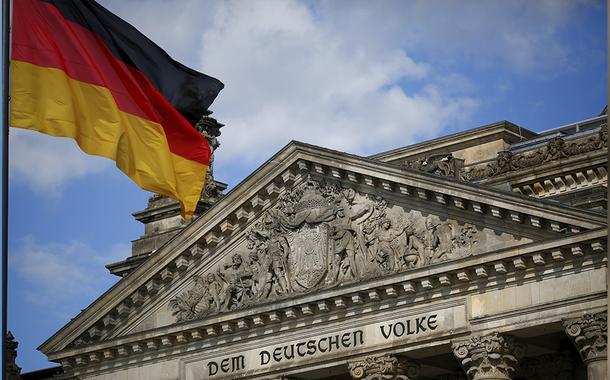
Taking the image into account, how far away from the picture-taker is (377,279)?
2046 inches

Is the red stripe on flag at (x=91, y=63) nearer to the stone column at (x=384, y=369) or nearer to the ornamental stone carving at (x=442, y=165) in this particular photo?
the stone column at (x=384, y=369)

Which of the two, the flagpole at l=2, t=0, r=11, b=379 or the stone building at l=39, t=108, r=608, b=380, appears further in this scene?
the stone building at l=39, t=108, r=608, b=380

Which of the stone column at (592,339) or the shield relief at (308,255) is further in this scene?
the shield relief at (308,255)

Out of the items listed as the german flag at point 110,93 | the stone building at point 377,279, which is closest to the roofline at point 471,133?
the stone building at point 377,279

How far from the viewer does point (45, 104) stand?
32.2m

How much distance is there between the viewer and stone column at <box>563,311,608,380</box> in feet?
155

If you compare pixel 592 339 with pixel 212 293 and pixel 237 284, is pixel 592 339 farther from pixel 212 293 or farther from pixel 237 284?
pixel 212 293

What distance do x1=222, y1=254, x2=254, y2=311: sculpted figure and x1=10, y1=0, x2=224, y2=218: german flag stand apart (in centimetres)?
2013

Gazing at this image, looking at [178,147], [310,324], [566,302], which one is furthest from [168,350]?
[178,147]

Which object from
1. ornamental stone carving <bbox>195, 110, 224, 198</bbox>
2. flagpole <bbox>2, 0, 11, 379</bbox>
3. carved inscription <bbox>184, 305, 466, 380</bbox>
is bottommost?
flagpole <bbox>2, 0, 11, 379</bbox>

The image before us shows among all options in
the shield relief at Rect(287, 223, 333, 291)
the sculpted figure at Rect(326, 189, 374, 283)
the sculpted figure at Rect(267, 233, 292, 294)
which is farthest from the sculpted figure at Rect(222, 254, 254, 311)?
the sculpted figure at Rect(326, 189, 374, 283)

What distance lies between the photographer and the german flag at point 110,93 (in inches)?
1261

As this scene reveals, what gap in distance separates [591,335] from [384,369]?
6840 millimetres

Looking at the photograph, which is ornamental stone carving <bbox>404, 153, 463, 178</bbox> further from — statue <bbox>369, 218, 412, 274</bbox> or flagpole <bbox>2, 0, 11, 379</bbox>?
flagpole <bbox>2, 0, 11, 379</bbox>
